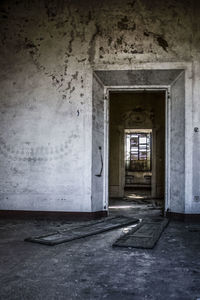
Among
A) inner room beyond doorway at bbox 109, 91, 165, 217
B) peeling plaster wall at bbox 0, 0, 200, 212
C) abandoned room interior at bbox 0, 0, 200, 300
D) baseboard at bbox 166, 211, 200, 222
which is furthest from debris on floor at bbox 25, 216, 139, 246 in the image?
inner room beyond doorway at bbox 109, 91, 165, 217

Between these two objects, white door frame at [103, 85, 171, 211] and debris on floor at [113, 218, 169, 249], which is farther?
white door frame at [103, 85, 171, 211]

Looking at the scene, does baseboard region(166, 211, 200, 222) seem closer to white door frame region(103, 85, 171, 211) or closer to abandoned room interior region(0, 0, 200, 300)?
abandoned room interior region(0, 0, 200, 300)

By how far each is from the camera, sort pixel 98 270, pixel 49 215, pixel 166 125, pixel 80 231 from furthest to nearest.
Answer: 1. pixel 166 125
2. pixel 49 215
3. pixel 80 231
4. pixel 98 270

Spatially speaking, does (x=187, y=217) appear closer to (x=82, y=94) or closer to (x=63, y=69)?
(x=82, y=94)

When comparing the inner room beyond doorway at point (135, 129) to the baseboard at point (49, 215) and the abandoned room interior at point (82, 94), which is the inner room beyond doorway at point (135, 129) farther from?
the baseboard at point (49, 215)

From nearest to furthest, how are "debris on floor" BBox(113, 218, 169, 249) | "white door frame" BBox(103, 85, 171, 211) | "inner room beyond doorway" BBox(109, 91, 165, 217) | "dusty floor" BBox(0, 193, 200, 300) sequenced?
"dusty floor" BBox(0, 193, 200, 300) → "debris on floor" BBox(113, 218, 169, 249) → "white door frame" BBox(103, 85, 171, 211) → "inner room beyond doorway" BBox(109, 91, 165, 217)

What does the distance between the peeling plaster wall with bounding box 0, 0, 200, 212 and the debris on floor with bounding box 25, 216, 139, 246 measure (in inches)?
27.0

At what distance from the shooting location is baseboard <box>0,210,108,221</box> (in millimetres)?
5371

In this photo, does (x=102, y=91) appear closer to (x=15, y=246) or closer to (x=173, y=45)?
(x=173, y=45)

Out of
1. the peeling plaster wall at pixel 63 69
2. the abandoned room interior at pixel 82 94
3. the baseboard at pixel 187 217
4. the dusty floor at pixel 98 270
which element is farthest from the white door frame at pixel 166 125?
the dusty floor at pixel 98 270

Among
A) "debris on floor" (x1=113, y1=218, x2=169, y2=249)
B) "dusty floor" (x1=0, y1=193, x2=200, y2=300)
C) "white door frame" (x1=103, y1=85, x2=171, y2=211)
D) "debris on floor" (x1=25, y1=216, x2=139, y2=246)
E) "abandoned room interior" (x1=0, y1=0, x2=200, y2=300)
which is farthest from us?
"white door frame" (x1=103, y1=85, x2=171, y2=211)

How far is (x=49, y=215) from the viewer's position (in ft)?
17.9

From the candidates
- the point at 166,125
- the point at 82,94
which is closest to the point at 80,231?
the point at 82,94

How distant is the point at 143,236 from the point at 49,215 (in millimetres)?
2109
